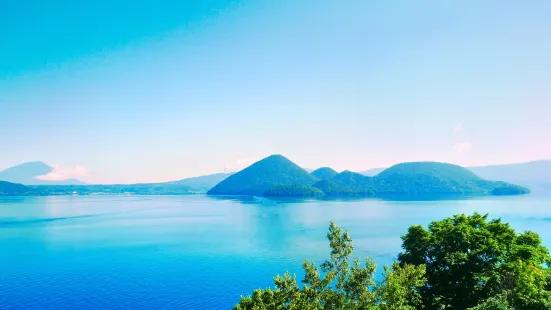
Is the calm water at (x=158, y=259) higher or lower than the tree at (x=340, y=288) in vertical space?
lower

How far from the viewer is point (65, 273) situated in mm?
61094

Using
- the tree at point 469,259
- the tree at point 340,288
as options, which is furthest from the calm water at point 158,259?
the tree at point 340,288

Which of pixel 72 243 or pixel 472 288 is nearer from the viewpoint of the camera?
pixel 472 288

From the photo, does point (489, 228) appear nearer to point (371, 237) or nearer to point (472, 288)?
point (472, 288)

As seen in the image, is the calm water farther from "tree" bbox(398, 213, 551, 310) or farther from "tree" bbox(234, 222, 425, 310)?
"tree" bbox(234, 222, 425, 310)

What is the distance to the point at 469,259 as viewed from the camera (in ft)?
114

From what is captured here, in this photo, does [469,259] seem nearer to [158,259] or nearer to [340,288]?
[340,288]

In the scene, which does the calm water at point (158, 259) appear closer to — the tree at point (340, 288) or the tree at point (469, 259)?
the tree at point (469, 259)

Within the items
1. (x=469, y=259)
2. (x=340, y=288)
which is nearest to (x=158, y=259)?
(x=469, y=259)

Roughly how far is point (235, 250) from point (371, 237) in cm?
3604

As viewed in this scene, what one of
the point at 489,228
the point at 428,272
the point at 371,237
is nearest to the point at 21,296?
the point at 428,272

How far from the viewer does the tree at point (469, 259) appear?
104ft

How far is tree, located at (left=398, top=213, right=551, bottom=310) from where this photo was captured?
31.7 m

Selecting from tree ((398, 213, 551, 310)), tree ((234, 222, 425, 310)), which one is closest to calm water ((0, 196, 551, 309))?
tree ((398, 213, 551, 310))
